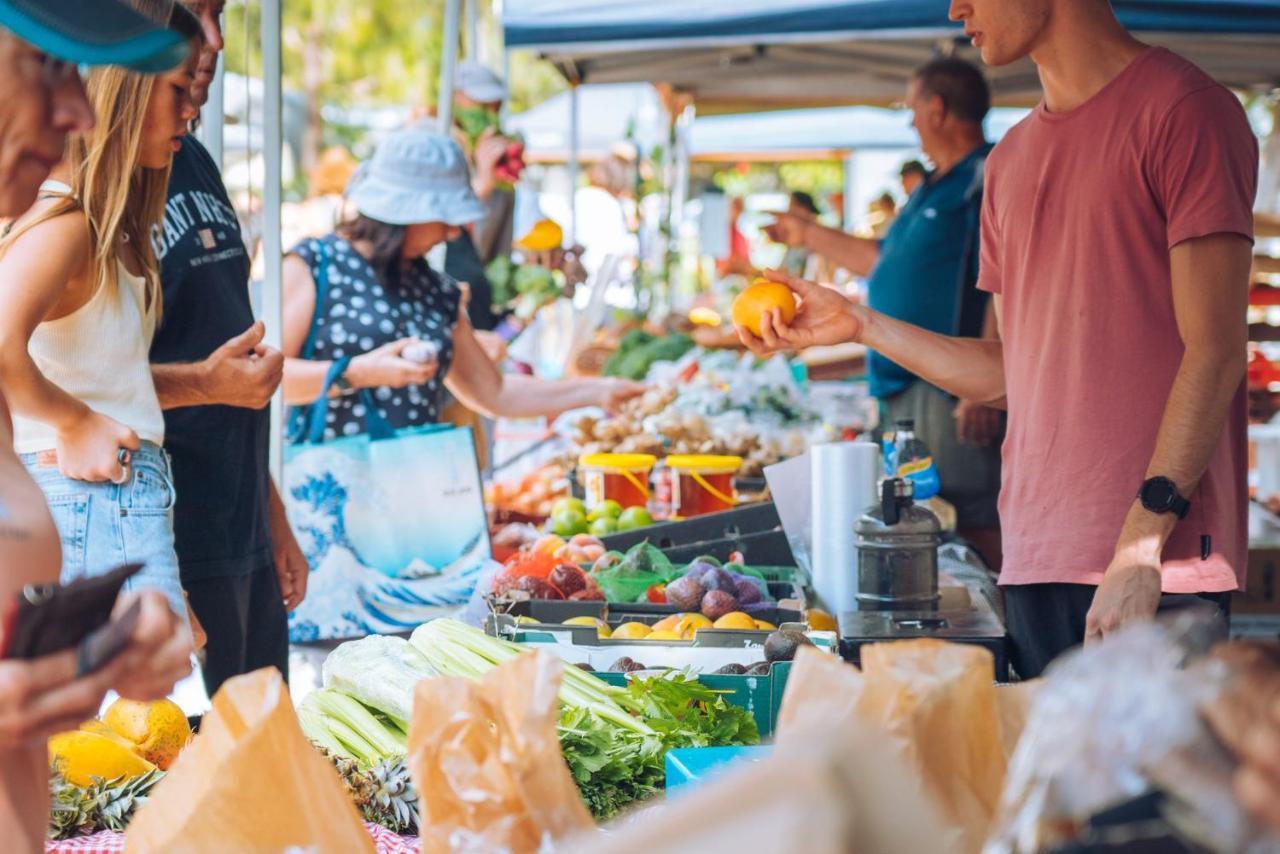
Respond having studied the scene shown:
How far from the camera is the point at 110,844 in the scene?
6.72ft

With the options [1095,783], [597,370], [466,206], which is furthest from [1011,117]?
[1095,783]

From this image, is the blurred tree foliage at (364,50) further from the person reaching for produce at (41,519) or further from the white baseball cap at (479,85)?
the person reaching for produce at (41,519)

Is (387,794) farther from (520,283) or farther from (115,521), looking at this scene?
(520,283)

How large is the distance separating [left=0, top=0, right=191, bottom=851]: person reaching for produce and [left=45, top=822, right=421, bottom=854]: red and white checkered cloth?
744mm

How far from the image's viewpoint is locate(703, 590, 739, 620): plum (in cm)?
310

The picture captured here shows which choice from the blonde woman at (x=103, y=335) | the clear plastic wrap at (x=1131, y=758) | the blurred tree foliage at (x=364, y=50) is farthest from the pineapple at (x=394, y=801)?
the blurred tree foliage at (x=364, y=50)

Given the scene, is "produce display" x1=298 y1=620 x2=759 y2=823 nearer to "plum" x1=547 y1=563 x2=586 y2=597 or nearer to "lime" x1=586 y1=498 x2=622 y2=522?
"plum" x1=547 y1=563 x2=586 y2=597


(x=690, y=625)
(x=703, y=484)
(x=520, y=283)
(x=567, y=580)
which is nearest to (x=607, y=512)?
(x=703, y=484)

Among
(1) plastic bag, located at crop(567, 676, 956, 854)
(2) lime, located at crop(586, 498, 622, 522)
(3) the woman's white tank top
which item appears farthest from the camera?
(2) lime, located at crop(586, 498, 622, 522)

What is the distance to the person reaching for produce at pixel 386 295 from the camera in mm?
4270

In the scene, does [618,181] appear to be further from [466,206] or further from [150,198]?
[150,198]

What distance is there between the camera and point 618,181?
452 inches

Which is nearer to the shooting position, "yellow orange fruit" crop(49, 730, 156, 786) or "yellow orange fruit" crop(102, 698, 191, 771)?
"yellow orange fruit" crop(49, 730, 156, 786)

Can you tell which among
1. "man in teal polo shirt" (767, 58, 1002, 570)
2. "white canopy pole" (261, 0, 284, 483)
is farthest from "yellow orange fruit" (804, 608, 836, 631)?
"man in teal polo shirt" (767, 58, 1002, 570)
